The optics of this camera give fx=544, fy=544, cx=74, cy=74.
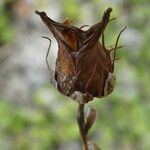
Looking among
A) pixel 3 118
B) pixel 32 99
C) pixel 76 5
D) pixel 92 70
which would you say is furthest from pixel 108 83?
pixel 76 5

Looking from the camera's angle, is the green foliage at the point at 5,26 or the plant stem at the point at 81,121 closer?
the plant stem at the point at 81,121

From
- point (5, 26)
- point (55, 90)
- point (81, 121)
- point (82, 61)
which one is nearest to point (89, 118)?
point (81, 121)

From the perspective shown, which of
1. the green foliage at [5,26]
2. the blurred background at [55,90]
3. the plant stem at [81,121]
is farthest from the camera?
the green foliage at [5,26]

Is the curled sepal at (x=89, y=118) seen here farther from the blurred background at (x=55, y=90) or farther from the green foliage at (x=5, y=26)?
the green foliage at (x=5, y=26)

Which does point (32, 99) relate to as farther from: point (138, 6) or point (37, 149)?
point (138, 6)

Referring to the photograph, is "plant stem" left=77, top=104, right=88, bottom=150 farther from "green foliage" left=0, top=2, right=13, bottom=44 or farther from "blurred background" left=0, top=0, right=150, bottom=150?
"green foliage" left=0, top=2, right=13, bottom=44

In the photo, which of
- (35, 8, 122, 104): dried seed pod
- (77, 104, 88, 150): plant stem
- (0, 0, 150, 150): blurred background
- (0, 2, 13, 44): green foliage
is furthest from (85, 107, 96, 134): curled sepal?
(0, 2, 13, 44): green foliage

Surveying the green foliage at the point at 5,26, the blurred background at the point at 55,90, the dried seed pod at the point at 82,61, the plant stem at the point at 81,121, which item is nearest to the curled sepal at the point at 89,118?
the plant stem at the point at 81,121
